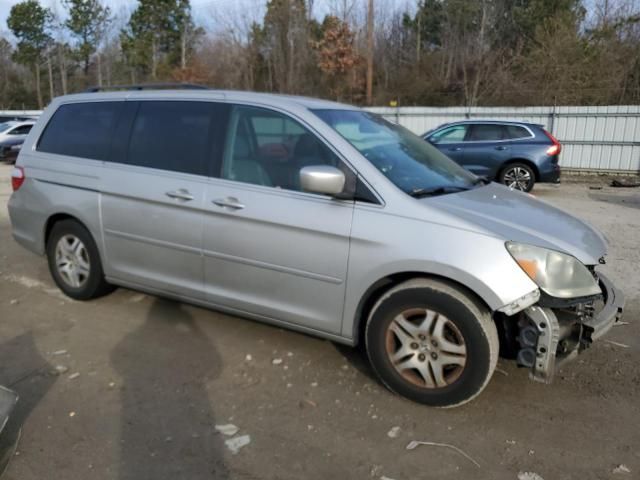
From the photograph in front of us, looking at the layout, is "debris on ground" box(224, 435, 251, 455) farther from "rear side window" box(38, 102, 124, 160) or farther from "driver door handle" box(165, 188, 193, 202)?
"rear side window" box(38, 102, 124, 160)

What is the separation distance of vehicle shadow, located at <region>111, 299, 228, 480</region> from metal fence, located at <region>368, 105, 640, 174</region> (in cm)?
1317

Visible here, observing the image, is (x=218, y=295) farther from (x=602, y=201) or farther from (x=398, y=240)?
(x=602, y=201)

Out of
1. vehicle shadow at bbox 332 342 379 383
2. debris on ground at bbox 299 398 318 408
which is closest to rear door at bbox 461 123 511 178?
vehicle shadow at bbox 332 342 379 383

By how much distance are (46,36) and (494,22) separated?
134 ft

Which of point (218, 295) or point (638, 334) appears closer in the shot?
point (218, 295)

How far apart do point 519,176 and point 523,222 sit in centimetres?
968

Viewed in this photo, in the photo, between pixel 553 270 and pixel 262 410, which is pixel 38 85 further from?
pixel 553 270

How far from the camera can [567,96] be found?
2062 centimetres

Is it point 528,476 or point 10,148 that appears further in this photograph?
point 10,148

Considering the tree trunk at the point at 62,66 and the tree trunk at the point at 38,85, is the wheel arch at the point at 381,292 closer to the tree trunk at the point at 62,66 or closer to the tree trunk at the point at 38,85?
the tree trunk at the point at 38,85

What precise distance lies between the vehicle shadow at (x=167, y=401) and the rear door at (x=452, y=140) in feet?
30.6

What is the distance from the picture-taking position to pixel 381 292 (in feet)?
11.1

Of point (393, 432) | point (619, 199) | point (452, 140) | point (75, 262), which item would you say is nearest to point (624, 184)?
point (619, 199)

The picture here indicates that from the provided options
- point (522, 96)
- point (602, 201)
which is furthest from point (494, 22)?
point (602, 201)
